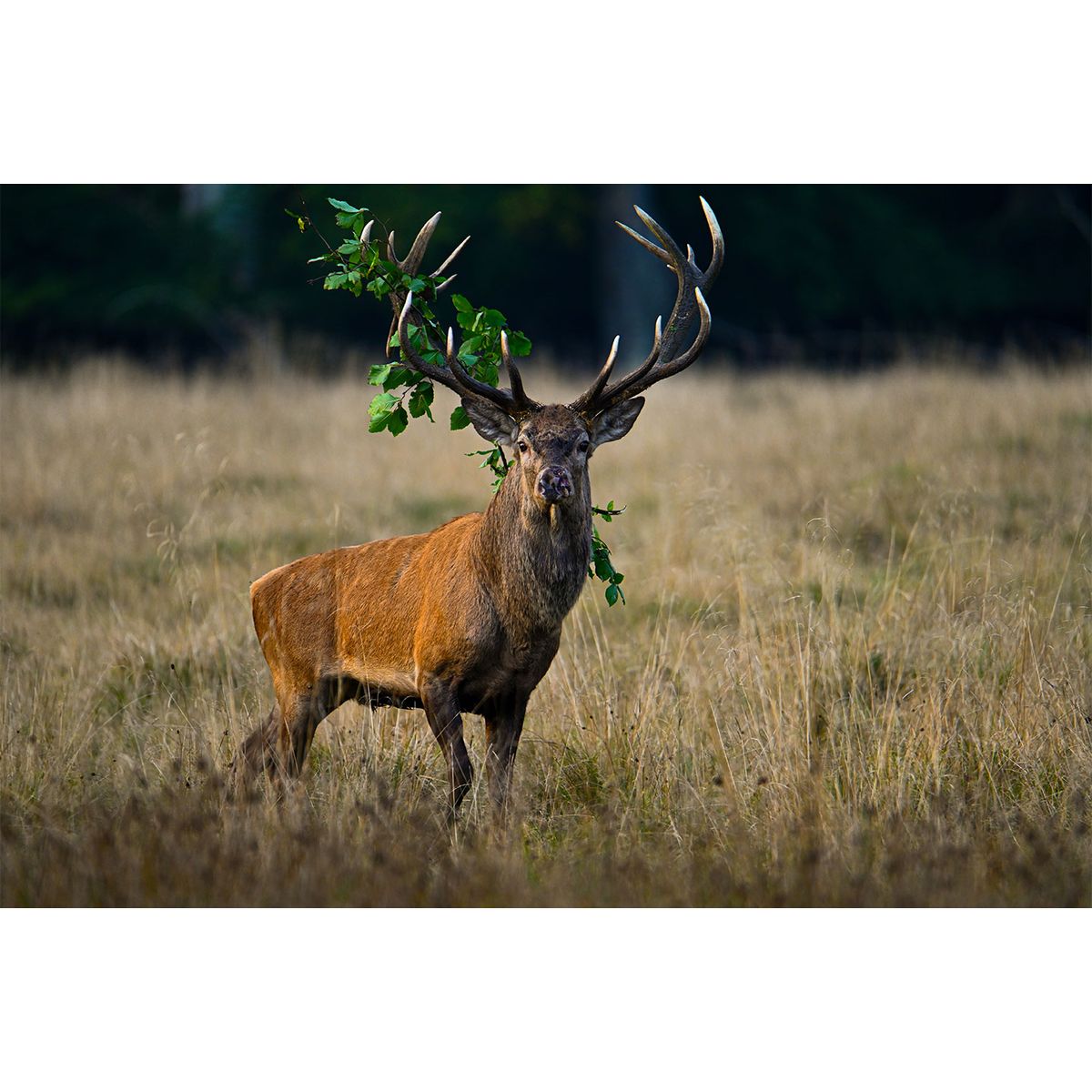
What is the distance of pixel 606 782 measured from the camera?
6.41 m

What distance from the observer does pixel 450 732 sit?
586 cm

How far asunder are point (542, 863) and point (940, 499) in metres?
4.18

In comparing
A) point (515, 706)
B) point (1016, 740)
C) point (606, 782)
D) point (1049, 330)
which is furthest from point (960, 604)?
point (1049, 330)

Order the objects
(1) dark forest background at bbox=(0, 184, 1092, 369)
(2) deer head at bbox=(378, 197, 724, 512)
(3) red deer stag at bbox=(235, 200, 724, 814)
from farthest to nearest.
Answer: (1) dark forest background at bbox=(0, 184, 1092, 369)
(3) red deer stag at bbox=(235, 200, 724, 814)
(2) deer head at bbox=(378, 197, 724, 512)

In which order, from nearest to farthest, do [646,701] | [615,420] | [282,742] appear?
[615,420] → [282,742] → [646,701]

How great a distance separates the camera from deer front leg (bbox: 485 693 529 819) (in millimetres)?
5934

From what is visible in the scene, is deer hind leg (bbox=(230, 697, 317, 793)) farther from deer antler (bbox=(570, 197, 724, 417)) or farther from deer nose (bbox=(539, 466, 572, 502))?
deer antler (bbox=(570, 197, 724, 417))

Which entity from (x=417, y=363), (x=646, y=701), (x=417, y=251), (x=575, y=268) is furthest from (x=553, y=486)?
(x=575, y=268)

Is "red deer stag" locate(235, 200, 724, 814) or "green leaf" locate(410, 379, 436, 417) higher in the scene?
"green leaf" locate(410, 379, 436, 417)

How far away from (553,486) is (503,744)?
114 centimetres

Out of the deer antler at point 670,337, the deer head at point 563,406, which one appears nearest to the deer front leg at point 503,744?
the deer head at point 563,406

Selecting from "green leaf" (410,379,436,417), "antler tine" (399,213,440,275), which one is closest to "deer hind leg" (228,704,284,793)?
"green leaf" (410,379,436,417)

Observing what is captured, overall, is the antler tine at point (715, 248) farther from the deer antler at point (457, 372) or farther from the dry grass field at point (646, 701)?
the dry grass field at point (646, 701)

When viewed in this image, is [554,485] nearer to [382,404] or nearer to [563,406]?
[563,406]
